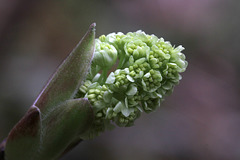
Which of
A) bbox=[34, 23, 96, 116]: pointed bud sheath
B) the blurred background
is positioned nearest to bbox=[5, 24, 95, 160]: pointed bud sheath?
bbox=[34, 23, 96, 116]: pointed bud sheath

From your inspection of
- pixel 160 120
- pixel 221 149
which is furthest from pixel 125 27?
pixel 221 149

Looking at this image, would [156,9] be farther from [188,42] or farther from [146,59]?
[146,59]

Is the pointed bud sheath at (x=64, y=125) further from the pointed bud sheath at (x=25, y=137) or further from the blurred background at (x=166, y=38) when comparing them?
the blurred background at (x=166, y=38)

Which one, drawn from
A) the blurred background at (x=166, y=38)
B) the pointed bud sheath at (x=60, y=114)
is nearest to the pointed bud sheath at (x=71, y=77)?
the pointed bud sheath at (x=60, y=114)

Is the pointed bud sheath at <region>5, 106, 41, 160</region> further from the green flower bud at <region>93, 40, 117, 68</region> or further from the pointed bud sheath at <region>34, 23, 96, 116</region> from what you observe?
the green flower bud at <region>93, 40, 117, 68</region>

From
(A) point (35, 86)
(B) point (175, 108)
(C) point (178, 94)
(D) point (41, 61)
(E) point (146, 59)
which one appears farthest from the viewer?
(C) point (178, 94)
